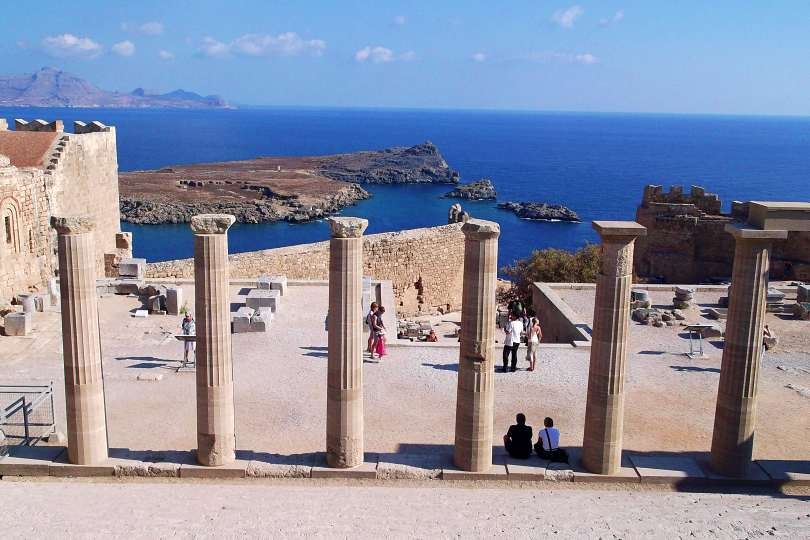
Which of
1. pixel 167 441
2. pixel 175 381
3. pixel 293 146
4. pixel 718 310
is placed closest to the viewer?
pixel 167 441

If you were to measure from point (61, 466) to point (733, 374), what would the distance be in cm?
824

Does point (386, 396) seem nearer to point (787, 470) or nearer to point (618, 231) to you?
point (618, 231)

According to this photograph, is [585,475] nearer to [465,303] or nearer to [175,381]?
[465,303]

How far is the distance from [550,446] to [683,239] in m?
25.1

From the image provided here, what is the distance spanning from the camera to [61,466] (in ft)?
29.9

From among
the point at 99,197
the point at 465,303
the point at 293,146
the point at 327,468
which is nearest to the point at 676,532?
the point at 465,303

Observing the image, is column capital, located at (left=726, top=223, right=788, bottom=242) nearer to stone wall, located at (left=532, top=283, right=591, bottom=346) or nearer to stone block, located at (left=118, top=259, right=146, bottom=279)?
stone wall, located at (left=532, top=283, right=591, bottom=346)

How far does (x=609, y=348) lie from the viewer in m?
8.91

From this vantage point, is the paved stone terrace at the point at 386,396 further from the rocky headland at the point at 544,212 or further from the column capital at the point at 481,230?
the rocky headland at the point at 544,212

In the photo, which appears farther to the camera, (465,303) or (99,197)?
(99,197)

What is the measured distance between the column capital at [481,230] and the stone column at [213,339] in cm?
279

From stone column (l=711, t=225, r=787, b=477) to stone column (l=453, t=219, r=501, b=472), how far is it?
9.28 feet

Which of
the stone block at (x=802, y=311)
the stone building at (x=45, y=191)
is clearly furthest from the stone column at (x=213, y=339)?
the stone block at (x=802, y=311)

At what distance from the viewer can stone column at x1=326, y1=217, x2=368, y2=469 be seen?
8.73 meters
